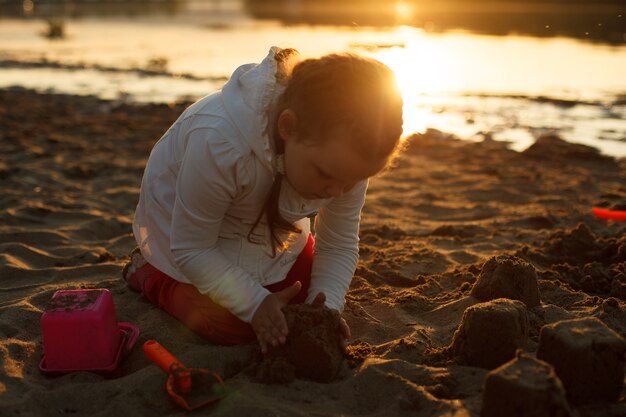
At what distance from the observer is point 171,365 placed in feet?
7.23

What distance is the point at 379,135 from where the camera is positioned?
212 cm

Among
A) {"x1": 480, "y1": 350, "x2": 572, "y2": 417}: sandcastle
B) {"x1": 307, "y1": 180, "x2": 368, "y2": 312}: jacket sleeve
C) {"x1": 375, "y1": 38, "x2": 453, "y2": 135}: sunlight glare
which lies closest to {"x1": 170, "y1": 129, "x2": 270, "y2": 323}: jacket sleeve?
{"x1": 307, "y1": 180, "x2": 368, "y2": 312}: jacket sleeve

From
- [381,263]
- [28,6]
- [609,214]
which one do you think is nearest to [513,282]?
[381,263]

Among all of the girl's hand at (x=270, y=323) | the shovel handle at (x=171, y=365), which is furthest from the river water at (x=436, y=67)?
the shovel handle at (x=171, y=365)

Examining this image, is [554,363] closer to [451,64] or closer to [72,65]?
[451,64]

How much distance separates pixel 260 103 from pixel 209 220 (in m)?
0.47

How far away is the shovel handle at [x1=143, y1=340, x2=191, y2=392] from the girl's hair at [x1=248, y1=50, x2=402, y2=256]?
88 cm

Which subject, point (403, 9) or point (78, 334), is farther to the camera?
point (403, 9)

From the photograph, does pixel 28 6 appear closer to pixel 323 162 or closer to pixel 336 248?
pixel 336 248

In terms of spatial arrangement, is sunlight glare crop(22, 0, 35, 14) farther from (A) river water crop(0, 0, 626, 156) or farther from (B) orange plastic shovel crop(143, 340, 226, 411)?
(B) orange plastic shovel crop(143, 340, 226, 411)

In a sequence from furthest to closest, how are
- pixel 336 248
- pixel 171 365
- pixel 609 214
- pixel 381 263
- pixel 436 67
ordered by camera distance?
pixel 436 67, pixel 609 214, pixel 381 263, pixel 336 248, pixel 171 365

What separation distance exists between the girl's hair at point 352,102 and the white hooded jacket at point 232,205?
7.3 inches

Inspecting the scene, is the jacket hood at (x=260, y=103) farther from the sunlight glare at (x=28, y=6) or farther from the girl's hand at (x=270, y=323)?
the sunlight glare at (x=28, y=6)

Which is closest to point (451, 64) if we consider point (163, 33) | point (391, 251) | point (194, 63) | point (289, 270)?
point (194, 63)
